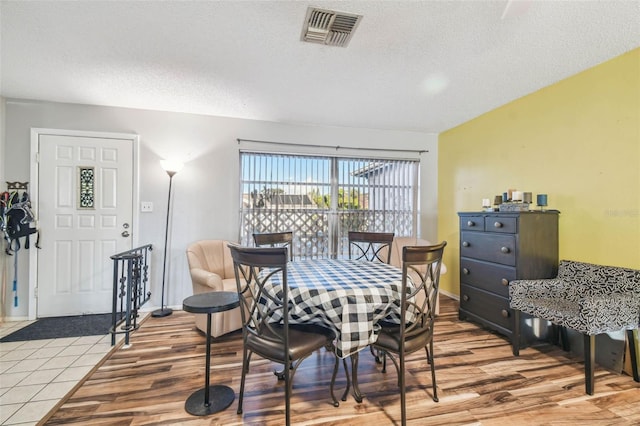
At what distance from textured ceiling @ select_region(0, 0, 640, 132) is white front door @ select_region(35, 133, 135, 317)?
59 cm

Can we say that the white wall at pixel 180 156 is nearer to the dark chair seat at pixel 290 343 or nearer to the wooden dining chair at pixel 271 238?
the wooden dining chair at pixel 271 238

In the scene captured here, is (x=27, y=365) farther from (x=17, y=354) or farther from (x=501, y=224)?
(x=501, y=224)

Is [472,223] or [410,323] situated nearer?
[410,323]

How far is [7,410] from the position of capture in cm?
174

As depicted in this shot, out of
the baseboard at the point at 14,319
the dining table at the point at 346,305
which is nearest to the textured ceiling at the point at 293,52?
the dining table at the point at 346,305

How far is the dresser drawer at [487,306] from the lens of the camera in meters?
2.66

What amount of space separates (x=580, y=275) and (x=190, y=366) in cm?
336

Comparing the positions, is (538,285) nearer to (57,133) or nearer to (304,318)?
(304,318)

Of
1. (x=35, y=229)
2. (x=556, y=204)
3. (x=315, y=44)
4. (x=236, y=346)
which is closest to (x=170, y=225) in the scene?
(x=35, y=229)

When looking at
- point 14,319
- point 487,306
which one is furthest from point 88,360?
point 487,306

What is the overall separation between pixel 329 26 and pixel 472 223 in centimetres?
244

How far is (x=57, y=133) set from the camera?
3.30m

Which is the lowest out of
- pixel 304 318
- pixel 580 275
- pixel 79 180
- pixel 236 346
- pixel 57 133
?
pixel 236 346

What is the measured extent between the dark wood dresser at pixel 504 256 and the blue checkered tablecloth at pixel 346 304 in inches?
58.4
